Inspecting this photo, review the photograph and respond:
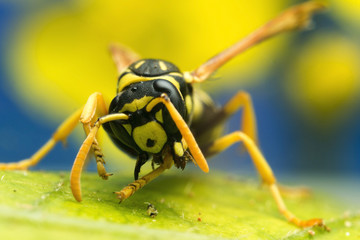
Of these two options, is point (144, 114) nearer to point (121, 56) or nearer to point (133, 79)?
point (133, 79)

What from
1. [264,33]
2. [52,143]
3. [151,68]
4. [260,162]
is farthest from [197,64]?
[151,68]

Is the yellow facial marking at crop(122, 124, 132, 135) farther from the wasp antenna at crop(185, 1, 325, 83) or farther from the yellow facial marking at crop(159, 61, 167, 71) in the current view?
the wasp antenna at crop(185, 1, 325, 83)

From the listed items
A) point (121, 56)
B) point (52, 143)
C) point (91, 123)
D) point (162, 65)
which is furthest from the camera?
point (121, 56)

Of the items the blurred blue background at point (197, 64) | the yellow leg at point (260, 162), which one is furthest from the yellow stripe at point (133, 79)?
the blurred blue background at point (197, 64)

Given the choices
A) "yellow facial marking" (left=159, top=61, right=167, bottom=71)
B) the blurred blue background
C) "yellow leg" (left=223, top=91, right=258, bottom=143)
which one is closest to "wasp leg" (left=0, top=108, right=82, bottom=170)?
"yellow facial marking" (left=159, top=61, right=167, bottom=71)

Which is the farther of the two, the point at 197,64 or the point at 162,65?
the point at 197,64

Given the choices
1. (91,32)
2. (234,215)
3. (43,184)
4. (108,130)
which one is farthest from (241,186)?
(91,32)

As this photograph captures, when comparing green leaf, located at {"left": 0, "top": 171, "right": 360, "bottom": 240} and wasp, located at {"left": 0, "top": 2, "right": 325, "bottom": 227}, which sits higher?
wasp, located at {"left": 0, "top": 2, "right": 325, "bottom": 227}
